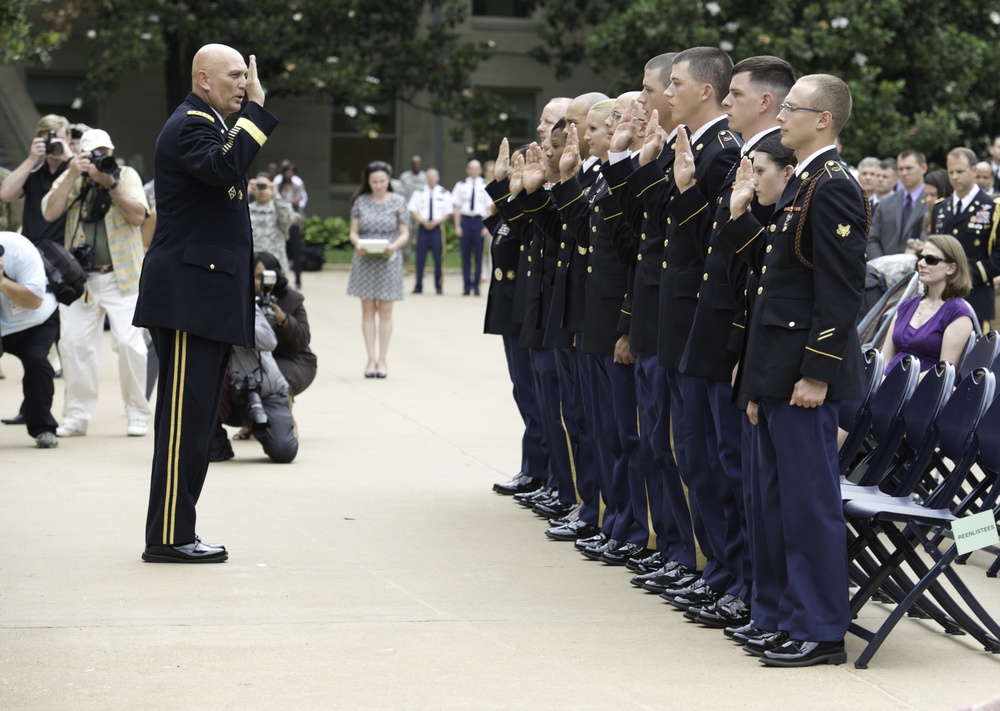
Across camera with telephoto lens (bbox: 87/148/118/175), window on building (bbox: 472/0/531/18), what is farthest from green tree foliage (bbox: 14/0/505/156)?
camera with telephoto lens (bbox: 87/148/118/175)

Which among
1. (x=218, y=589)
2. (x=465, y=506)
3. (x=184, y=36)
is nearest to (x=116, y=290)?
(x=465, y=506)

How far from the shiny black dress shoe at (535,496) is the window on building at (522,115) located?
27.5 metres

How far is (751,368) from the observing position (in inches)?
215

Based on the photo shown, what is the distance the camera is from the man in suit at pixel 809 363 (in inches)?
209

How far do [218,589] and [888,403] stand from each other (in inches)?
117

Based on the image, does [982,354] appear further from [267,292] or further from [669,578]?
[267,292]

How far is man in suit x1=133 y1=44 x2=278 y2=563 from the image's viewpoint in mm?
6797

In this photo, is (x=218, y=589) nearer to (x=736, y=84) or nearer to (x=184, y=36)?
(x=736, y=84)

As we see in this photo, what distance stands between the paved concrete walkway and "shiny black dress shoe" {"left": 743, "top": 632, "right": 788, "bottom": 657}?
5 cm

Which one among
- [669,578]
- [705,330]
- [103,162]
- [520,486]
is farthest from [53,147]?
[705,330]

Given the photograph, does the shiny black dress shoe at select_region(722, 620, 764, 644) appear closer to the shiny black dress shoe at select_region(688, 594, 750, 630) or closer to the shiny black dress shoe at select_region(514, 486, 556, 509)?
the shiny black dress shoe at select_region(688, 594, 750, 630)

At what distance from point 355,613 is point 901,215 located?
9.03 metres

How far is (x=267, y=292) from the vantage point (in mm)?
10336

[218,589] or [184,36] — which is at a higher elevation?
[184,36]
